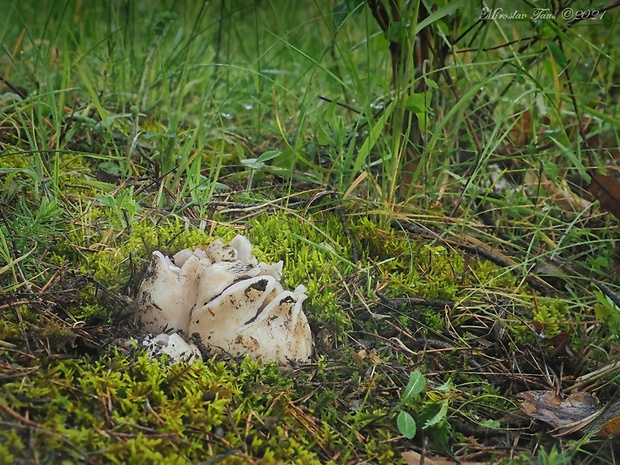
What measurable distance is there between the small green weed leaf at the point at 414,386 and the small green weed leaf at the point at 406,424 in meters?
0.05

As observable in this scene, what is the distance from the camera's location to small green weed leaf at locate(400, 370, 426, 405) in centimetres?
187

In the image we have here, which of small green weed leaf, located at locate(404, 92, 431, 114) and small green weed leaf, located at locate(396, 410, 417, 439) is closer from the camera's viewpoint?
small green weed leaf, located at locate(396, 410, 417, 439)

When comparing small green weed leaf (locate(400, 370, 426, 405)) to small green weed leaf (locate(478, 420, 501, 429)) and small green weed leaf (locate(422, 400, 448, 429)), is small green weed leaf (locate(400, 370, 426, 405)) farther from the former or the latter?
small green weed leaf (locate(478, 420, 501, 429))

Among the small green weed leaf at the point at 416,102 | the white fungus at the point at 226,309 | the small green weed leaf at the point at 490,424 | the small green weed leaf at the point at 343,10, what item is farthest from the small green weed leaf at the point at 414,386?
the small green weed leaf at the point at 343,10

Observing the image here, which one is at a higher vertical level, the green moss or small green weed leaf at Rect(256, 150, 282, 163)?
small green weed leaf at Rect(256, 150, 282, 163)

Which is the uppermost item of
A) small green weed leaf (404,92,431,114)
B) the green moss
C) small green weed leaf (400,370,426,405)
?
small green weed leaf (404,92,431,114)

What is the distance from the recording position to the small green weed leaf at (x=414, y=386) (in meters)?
1.87

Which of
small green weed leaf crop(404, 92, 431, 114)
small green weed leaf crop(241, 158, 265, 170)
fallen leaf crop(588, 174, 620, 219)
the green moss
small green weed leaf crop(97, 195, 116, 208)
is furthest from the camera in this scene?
fallen leaf crop(588, 174, 620, 219)

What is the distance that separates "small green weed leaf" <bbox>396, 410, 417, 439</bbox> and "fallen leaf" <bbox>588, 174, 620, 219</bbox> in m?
1.49

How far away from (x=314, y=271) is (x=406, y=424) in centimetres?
73

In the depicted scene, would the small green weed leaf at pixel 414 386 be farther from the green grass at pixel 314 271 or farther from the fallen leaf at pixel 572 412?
the fallen leaf at pixel 572 412

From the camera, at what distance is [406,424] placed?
181 centimetres

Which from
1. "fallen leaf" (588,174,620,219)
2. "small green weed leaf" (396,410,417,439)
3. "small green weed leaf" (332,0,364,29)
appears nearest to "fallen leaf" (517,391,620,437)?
"small green weed leaf" (396,410,417,439)

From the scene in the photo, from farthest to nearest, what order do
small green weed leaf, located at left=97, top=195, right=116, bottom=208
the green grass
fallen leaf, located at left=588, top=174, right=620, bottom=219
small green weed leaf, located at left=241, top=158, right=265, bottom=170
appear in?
fallen leaf, located at left=588, top=174, right=620, bottom=219 < small green weed leaf, located at left=241, top=158, right=265, bottom=170 < small green weed leaf, located at left=97, top=195, right=116, bottom=208 < the green grass
